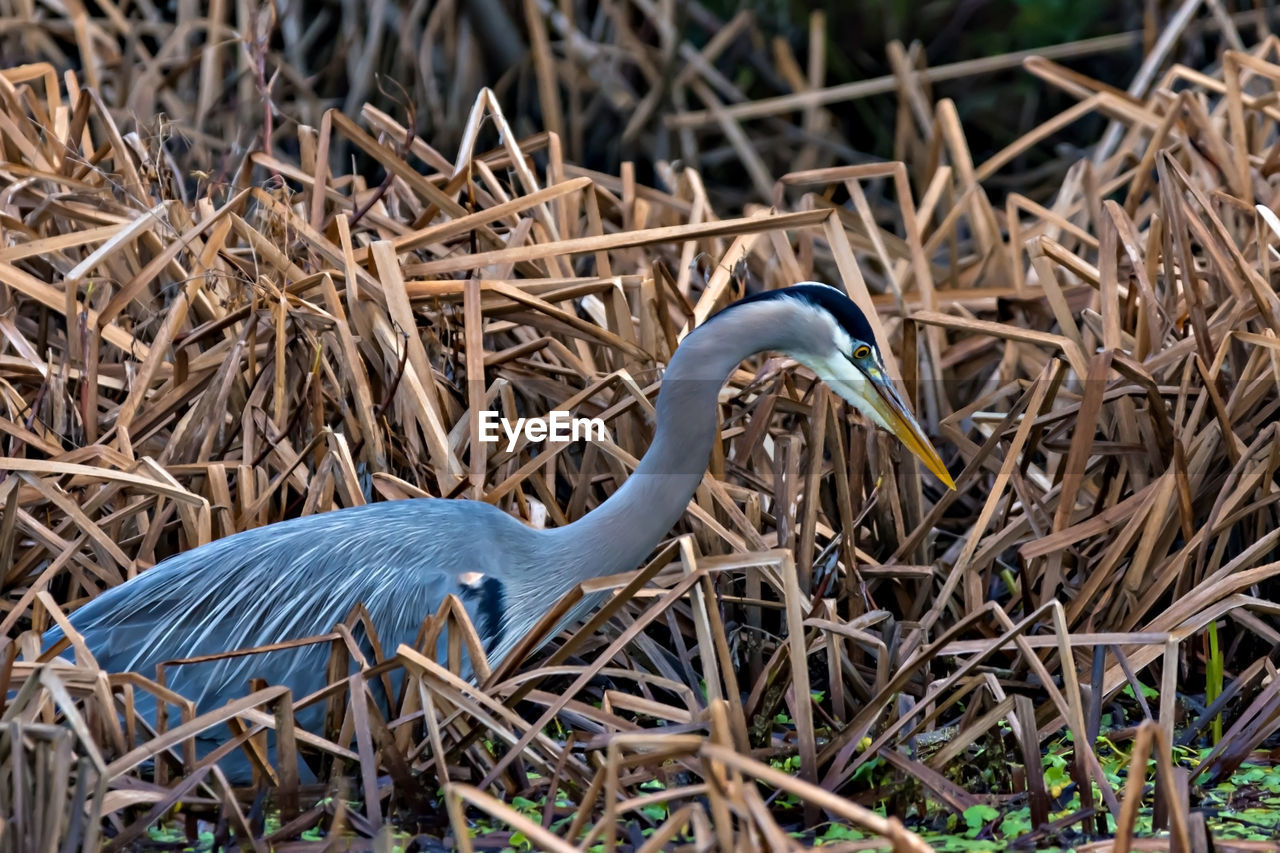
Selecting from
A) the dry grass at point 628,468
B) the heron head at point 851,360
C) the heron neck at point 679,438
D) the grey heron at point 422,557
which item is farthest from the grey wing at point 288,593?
the heron head at point 851,360

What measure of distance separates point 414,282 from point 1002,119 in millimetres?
3994

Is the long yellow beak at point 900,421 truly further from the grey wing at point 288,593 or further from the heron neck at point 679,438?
the grey wing at point 288,593

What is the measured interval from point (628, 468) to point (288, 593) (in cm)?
77

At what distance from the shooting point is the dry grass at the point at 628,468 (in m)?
2.55

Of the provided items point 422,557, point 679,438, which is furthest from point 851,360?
point 422,557

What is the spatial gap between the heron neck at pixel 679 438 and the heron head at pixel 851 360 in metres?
0.09

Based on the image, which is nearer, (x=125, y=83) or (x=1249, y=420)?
(x=1249, y=420)

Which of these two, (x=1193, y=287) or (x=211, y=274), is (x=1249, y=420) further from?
(x=211, y=274)

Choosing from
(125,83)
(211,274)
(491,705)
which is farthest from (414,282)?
(125,83)

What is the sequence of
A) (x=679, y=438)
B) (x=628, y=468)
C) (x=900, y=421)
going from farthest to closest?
(x=628, y=468)
(x=900, y=421)
(x=679, y=438)

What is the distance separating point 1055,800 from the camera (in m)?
2.67

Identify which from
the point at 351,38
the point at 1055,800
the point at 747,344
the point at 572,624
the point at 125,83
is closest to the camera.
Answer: the point at 1055,800

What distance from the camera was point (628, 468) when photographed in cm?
333

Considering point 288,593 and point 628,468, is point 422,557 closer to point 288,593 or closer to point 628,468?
point 288,593
